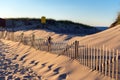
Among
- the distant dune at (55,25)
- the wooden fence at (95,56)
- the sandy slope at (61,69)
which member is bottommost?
the distant dune at (55,25)

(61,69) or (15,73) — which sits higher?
(61,69)

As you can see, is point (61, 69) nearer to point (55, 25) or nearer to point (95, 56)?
point (95, 56)

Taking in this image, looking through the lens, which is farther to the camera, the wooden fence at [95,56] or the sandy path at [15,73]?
the sandy path at [15,73]

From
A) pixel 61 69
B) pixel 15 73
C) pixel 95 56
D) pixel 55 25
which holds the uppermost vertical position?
pixel 95 56

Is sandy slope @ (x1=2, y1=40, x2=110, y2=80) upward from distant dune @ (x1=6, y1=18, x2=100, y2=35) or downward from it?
upward

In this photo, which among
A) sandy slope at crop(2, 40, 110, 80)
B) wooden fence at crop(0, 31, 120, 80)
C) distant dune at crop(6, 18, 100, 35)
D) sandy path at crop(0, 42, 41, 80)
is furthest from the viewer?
distant dune at crop(6, 18, 100, 35)

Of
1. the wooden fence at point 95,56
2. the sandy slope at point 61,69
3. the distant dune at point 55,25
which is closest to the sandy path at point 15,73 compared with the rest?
the sandy slope at point 61,69

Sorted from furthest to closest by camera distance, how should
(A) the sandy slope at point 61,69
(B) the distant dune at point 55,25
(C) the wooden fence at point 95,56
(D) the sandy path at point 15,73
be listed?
(B) the distant dune at point 55,25 → (D) the sandy path at point 15,73 → (A) the sandy slope at point 61,69 → (C) the wooden fence at point 95,56

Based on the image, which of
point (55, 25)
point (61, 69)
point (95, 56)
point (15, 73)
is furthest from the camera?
point (55, 25)

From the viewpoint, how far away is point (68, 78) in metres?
11.2

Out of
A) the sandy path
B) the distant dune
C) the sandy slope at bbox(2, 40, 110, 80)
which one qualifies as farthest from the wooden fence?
the distant dune

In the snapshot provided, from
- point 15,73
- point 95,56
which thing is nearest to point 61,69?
point 95,56

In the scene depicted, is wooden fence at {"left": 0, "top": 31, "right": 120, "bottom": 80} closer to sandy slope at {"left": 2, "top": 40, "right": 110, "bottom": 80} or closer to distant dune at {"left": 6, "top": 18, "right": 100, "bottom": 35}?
sandy slope at {"left": 2, "top": 40, "right": 110, "bottom": 80}

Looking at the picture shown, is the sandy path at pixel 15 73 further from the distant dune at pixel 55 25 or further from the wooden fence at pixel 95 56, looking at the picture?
the distant dune at pixel 55 25
